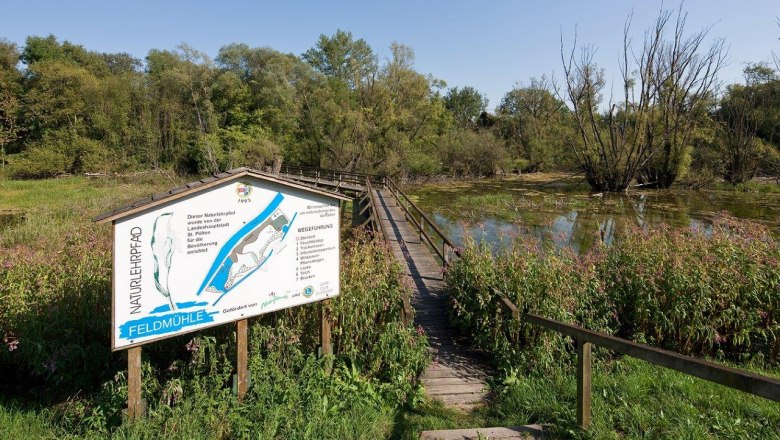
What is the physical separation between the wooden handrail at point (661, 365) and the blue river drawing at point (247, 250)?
2.64m

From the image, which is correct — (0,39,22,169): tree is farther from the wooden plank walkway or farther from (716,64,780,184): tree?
(716,64,780,184): tree

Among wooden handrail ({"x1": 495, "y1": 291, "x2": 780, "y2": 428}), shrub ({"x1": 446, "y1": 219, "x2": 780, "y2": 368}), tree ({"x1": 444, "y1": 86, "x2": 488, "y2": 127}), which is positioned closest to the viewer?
wooden handrail ({"x1": 495, "y1": 291, "x2": 780, "y2": 428})

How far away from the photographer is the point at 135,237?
3.38 m

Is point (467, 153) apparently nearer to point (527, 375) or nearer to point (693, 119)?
point (693, 119)

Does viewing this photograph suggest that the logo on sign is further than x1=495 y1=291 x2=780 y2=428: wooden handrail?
Yes

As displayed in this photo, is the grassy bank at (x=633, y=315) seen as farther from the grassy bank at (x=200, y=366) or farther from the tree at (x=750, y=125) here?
the tree at (x=750, y=125)

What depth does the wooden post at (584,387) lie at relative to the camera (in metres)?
3.31

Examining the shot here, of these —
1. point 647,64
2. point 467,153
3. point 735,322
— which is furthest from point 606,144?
point 735,322

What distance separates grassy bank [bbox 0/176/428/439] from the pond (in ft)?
30.8

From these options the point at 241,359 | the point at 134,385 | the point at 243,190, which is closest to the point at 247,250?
the point at 243,190

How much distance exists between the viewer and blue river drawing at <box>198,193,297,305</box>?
3.74m

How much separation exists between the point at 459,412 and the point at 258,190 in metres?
2.82

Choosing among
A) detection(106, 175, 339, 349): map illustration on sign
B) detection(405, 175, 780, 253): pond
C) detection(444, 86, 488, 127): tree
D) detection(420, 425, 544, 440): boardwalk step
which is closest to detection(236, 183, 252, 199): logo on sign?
detection(106, 175, 339, 349): map illustration on sign

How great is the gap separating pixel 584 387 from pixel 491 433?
79 centimetres
